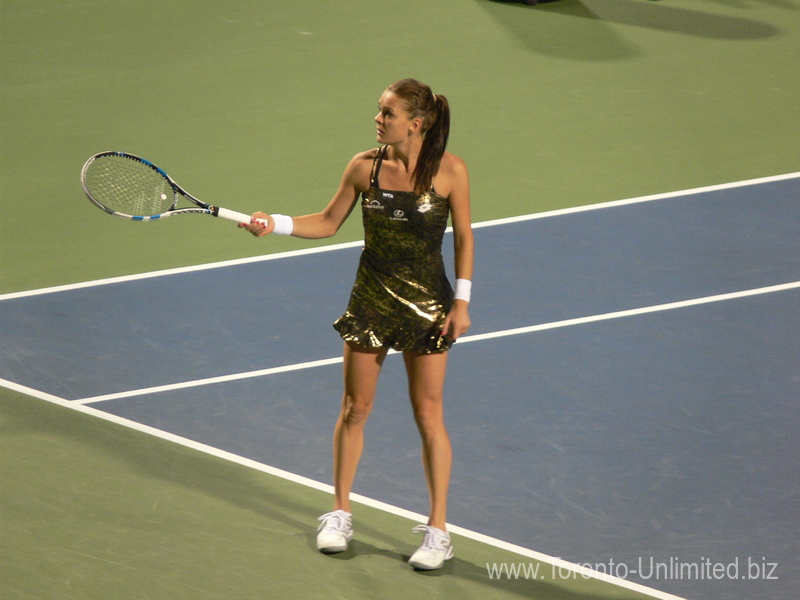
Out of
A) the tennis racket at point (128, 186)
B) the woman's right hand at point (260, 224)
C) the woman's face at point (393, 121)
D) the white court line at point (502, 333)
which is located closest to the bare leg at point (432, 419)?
the woman's right hand at point (260, 224)

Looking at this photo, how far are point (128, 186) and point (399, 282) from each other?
1.62 meters

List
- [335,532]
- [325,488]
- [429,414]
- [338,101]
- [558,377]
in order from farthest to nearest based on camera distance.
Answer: [338,101], [558,377], [325,488], [335,532], [429,414]

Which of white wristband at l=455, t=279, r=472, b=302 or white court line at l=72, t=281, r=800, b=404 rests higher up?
white wristband at l=455, t=279, r=472, b=302

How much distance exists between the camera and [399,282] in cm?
521

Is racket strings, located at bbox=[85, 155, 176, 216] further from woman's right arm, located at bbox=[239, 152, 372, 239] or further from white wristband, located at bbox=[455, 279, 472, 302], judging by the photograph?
white wristband, located at bbox=[455, 279, 472, 302]

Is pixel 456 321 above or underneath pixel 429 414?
above

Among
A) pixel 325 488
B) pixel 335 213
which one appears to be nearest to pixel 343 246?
pixel 325 488

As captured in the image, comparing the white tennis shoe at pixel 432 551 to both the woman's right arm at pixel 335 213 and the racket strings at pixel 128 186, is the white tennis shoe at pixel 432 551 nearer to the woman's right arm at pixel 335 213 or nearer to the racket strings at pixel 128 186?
the woman's right arm at pixel 335 213

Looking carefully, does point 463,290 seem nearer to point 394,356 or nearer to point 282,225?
point 282,225

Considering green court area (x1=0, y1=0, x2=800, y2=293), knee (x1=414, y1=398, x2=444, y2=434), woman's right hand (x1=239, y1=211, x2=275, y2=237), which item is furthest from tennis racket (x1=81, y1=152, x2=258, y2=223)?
green court area (x1=0, y1=0, x2=800, y2=293)

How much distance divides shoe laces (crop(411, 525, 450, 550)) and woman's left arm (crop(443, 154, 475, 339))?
87 cm

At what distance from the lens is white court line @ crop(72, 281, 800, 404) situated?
6773 mm

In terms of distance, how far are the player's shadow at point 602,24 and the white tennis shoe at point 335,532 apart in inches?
308

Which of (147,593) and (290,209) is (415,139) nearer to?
(147,593)
